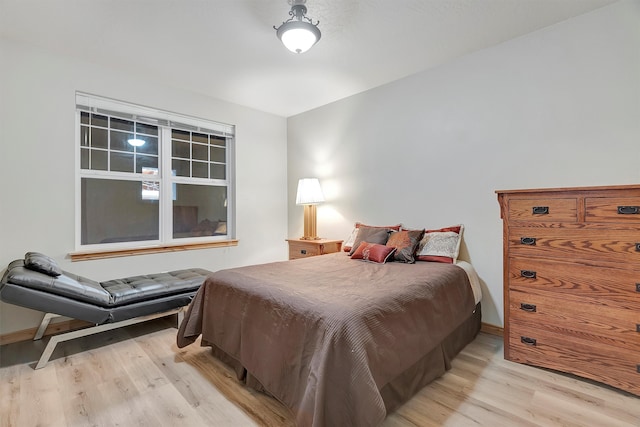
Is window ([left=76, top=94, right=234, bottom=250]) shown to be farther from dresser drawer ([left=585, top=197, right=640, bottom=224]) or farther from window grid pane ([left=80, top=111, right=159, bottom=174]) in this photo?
dresser drawer ([left=585, top=197, right=640, bottom=224])

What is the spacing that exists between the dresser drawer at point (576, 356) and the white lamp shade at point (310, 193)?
240 cm

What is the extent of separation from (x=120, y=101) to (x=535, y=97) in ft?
12.7

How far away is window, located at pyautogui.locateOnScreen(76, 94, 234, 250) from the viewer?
3.04 m

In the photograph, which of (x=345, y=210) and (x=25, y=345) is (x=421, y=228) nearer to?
(x=345, y=210)

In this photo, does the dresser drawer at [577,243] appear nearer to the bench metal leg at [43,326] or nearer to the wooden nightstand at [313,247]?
the wooden nightstand at [313,247]

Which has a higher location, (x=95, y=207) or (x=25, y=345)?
(x=95, y=207)

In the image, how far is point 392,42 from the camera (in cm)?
254

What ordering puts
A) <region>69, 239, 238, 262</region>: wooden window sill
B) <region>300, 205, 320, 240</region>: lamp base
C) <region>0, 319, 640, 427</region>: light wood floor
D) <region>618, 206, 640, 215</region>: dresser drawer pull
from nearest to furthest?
<region>0, 319, 640, 427</region>: light wood floor
<region>618, 206, 640, 215</region>: dresser drawer pull
<region>69, 239, 238, 262</region>: wooden window sill
<region>300, 205, 320, 240</region>: lamp base

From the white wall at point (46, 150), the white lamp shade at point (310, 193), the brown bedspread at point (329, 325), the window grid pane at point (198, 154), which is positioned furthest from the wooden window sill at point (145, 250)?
the brown bedspread at point (329, 325)

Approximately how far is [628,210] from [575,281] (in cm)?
51

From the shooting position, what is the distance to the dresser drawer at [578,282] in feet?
5.80

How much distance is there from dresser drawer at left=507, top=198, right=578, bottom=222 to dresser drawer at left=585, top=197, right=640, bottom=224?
0.07 meters

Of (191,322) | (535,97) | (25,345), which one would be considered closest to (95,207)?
(25,345)

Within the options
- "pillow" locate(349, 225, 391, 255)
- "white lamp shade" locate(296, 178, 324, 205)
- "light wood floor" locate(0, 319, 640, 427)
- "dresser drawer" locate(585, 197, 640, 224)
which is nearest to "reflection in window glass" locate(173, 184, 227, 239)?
"white lamp shade" locate(296, 178, 324, 205)
